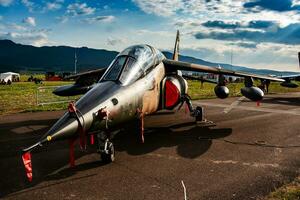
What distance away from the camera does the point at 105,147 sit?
831 centimetres

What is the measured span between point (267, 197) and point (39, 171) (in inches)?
212

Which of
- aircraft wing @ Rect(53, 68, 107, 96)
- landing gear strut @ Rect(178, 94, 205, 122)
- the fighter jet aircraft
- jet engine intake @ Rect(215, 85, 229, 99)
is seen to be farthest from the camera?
aircraft wing @ Rect(53, 68, 107, 96)

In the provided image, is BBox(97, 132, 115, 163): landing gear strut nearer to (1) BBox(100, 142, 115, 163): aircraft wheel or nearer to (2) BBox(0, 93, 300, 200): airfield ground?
(1) BBox(100, 142, 115, 163): aircraft wheel

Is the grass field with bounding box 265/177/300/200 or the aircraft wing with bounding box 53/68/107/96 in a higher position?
the aircraft wing with bounding box 53/68/107/96

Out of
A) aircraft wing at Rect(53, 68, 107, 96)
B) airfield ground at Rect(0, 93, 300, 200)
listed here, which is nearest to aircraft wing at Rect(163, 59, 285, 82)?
airfield ground at Rect(0, 93, 300, 200)

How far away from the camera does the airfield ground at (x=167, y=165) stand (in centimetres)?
672

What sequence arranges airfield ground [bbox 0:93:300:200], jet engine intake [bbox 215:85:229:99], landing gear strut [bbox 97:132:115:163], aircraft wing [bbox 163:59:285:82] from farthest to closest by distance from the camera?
jet engine intake [bbox 215:85:229:99] → aircraft wing [bbox 163:59:285:82] → landing gear strut [bbox 97:132:115:163] → airfield ground [bbox 0:93:300:200]

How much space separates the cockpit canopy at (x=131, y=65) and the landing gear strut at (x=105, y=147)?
175 centimetres

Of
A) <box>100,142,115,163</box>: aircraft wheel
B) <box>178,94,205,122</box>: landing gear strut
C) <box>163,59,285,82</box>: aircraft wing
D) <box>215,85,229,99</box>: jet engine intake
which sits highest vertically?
<box>163,59,285,82</box>: aircraft wing

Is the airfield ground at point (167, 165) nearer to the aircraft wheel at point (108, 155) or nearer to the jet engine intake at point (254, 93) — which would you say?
the aircraft wheel at point (108, 155)

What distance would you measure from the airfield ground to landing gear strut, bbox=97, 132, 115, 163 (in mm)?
240

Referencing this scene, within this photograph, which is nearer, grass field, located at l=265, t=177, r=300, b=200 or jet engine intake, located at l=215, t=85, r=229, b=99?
grass field, located at l=265, t=177, r=300, b=200

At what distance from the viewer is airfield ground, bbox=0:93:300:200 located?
6.72 meters

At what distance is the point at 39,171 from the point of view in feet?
26.3
